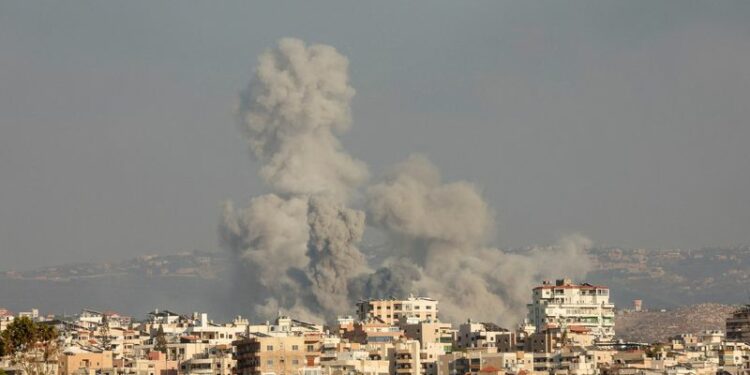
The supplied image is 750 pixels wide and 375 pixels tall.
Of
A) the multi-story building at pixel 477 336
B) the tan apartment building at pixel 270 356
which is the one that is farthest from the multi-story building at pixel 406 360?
the multi-story building at pixel 477 336

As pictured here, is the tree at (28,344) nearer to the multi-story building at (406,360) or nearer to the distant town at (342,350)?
the distant town at (342,350)

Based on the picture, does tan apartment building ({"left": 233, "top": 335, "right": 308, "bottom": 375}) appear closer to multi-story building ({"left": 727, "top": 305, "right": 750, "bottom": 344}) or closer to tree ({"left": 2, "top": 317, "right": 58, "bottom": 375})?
tree ({"left": 2, "top": 317, "right": 58, "bottom": 375})

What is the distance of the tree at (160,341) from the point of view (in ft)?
361

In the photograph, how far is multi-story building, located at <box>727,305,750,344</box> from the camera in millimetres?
139250

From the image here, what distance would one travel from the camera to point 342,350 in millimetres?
103562

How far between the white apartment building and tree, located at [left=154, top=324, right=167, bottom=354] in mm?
33545

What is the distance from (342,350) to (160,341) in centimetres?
1375

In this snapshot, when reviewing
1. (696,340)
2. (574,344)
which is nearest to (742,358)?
(574,344)

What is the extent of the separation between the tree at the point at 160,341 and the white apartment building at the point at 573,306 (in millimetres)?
33545

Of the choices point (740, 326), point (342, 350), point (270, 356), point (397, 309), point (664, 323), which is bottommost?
point (270, 356)

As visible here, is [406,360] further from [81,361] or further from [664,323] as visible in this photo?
[664,323]

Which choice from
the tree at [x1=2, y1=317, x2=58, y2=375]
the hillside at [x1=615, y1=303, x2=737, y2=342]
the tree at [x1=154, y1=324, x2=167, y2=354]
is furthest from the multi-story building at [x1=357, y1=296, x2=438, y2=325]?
the tree at [x1=2, y1=317, x2=58, y2=375]

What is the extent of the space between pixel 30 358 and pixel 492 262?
74.6 m

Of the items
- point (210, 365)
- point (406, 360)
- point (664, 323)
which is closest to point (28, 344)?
point (210, 365)
